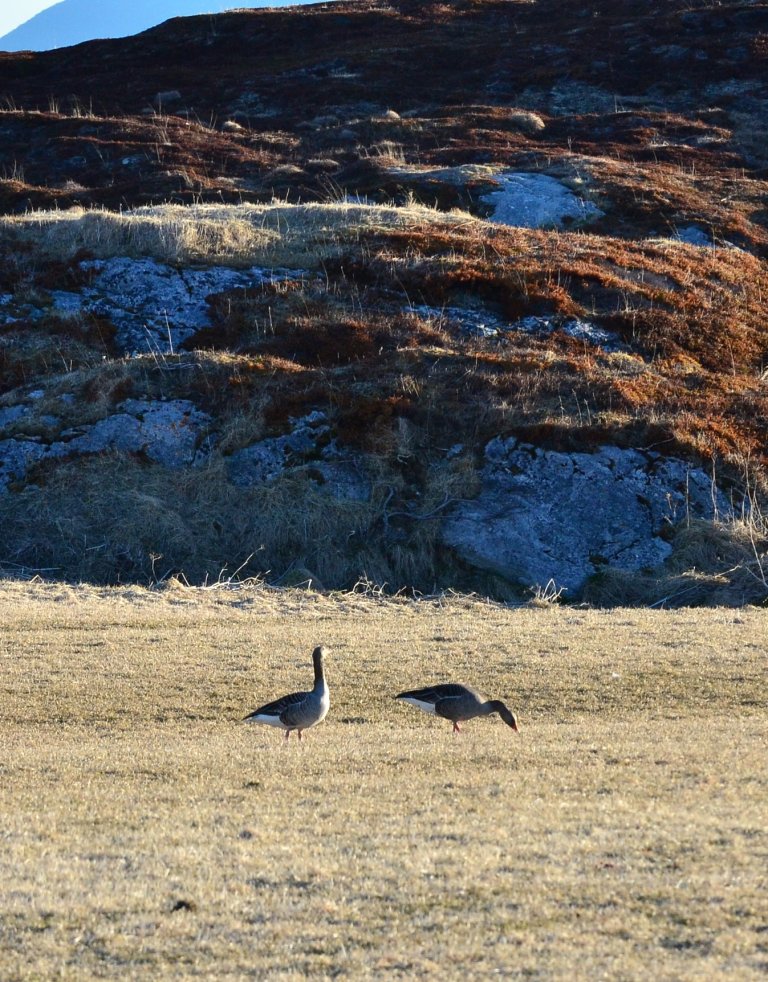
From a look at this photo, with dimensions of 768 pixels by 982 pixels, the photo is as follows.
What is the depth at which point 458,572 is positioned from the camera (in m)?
22.4

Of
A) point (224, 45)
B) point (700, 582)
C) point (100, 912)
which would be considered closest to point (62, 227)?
point (700, 582)

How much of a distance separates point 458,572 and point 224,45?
47763 mm

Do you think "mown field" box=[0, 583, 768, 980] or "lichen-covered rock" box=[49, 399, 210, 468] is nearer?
"mown field" box=[0, 583, 768, 980]

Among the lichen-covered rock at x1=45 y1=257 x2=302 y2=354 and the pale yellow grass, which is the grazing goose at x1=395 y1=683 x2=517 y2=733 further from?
the pale yellow grass

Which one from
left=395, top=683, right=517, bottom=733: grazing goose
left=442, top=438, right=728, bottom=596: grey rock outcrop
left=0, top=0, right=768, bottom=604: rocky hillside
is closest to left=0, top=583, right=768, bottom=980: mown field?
left=395, top=683, right=517, bottom=733: grazing goose

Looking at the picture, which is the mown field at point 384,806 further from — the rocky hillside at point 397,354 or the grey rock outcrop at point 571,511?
the rocky hillside at point 397,354

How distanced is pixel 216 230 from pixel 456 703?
23.4 m

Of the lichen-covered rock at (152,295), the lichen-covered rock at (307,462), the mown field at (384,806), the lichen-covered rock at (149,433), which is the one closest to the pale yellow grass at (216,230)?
the lichen-covered rock at (152,295)

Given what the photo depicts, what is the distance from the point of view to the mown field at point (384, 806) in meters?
5.84

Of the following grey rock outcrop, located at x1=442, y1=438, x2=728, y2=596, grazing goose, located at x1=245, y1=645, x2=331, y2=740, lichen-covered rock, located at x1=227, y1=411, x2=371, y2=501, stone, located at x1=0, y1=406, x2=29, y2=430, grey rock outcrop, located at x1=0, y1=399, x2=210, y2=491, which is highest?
grazing goose, located at x1=245, y1=645, x2=331, y2=740

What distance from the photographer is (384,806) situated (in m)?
8.76

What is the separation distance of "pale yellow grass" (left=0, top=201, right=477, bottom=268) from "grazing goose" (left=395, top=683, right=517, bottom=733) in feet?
71.1

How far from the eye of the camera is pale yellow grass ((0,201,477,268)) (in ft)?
104

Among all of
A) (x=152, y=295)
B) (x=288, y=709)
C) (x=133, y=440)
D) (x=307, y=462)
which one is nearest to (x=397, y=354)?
(x=307, y=462)
